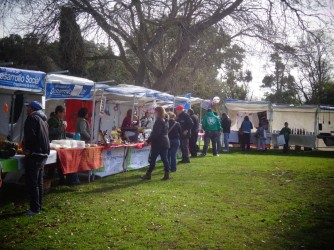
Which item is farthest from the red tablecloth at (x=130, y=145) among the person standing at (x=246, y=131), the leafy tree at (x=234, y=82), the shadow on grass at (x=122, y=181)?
the leafy tree at (x=234, y=82)

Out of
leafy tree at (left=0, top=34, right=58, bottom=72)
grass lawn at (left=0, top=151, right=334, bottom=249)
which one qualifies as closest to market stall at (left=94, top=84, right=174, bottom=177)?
grass lawn at (left=0, top=151, right=334, bottom=249)

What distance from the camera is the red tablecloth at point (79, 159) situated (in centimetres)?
714

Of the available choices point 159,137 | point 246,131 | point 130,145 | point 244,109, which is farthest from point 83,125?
point 244,109

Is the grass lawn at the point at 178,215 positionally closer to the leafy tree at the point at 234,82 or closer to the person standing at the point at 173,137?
the person standing at the point at 173,137

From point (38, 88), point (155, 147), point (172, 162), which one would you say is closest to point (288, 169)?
point (172, 162)

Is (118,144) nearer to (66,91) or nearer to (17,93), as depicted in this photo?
(66,91)

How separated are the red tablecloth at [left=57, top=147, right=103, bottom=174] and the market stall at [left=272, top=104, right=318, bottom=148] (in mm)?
12859

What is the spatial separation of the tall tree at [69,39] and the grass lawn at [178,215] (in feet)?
30.2

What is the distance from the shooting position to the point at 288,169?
10969 mm

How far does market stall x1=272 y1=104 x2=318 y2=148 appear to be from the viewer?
18219 mm

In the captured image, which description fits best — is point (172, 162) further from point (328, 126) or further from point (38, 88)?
point (328, 126)

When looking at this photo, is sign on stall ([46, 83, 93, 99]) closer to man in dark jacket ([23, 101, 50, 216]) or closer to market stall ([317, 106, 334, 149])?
man in dark jacket ([23, 101, 50, 216])

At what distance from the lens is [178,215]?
568cm

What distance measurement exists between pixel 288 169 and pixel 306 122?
381 inches
